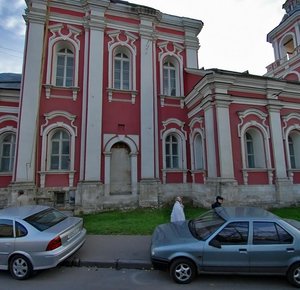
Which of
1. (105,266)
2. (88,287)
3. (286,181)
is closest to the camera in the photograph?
(88,287)

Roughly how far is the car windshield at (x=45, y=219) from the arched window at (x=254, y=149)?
382 inches

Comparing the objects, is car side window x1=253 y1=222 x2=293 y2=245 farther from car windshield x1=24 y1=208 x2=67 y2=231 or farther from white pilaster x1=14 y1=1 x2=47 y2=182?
white pilaster x1=14 y1=1 x2=47 y2=182

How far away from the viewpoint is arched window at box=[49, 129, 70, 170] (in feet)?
38.8

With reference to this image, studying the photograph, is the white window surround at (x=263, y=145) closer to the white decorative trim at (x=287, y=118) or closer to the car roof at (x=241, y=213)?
the white decorative trim at (x=287, y=118)

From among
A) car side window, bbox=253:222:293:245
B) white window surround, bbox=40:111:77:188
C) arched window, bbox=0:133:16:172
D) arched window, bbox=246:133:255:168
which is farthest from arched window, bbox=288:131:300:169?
arched window, bbox=0:133:16:172

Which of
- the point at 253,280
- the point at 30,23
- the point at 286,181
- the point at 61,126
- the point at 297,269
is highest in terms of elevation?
the point at 30,23

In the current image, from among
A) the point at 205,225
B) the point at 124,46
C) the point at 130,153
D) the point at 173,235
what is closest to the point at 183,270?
the point at 173,235

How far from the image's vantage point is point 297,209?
1093 centimetres

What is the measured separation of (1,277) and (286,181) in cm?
1237

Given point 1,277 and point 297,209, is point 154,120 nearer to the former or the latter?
point 297,209

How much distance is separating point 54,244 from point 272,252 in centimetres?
446

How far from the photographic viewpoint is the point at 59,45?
1305cm

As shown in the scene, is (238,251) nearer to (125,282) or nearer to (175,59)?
(125,282)

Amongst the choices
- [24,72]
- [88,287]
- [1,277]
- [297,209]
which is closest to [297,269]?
[88,287]
